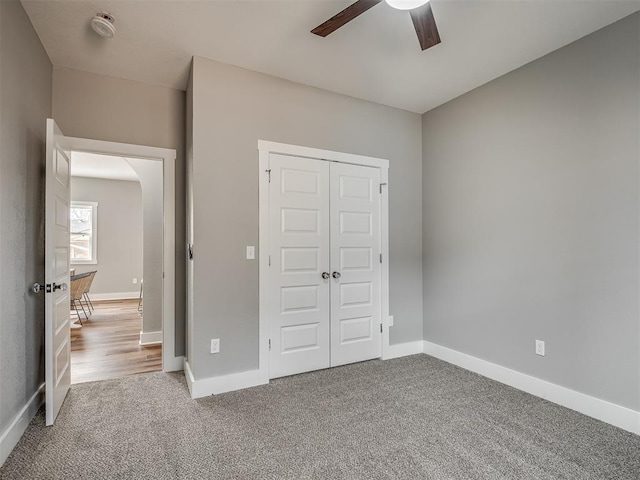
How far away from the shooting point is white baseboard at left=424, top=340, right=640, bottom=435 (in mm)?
2234

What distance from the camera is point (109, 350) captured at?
3965 millimetres

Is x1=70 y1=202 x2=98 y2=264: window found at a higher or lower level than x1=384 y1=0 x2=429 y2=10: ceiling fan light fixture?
lower

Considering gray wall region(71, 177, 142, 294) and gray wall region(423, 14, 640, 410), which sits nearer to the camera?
gray wall region(423, 14, 640, 410)

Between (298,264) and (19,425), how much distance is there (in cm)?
218

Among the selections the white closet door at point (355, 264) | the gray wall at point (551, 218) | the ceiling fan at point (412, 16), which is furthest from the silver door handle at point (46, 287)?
the gray wall at point (551, 218)

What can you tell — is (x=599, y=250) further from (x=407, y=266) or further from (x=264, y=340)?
(x=264, y=340)

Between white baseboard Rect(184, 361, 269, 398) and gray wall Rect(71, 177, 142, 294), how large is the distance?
611 cm

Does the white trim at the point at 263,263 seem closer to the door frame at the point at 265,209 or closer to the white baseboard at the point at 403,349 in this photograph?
the door frame at the point at 265,209

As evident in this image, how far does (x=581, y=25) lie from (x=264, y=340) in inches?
132

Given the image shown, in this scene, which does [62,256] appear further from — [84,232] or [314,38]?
[84,232]

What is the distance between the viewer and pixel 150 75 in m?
3.04

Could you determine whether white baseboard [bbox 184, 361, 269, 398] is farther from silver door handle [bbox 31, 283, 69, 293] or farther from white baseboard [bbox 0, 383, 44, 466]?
silver door handle [bbox 31, 283, 69, 293]

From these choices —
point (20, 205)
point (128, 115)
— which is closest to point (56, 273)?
point (20, 205)

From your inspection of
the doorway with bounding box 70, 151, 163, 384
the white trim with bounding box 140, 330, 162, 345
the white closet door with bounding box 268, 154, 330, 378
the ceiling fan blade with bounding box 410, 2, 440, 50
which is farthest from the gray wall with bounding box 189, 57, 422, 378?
the white trim with bounding box 140, 330, 162, 345
